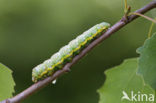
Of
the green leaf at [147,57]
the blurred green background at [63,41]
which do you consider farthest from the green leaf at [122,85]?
the blurred green background at [63,41]

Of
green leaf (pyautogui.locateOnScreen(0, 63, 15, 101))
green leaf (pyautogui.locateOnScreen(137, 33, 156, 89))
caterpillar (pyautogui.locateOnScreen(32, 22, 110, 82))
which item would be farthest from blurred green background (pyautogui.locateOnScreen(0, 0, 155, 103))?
green leaf (pyautogui.locateOnScreen(137, 33, 156, 89))

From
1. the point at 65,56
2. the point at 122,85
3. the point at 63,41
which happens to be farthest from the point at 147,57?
the point at 63,41

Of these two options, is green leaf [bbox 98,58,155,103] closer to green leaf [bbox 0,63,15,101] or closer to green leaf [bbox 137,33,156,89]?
green leaf [bbox 137,33,156,89]

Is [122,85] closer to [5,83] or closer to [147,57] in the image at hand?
[147,57]

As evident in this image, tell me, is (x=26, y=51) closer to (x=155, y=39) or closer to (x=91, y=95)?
(x=91, y=95)

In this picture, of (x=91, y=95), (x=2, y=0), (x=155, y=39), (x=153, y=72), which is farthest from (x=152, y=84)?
(x=2, y=0)

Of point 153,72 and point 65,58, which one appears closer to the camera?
point 153,72
